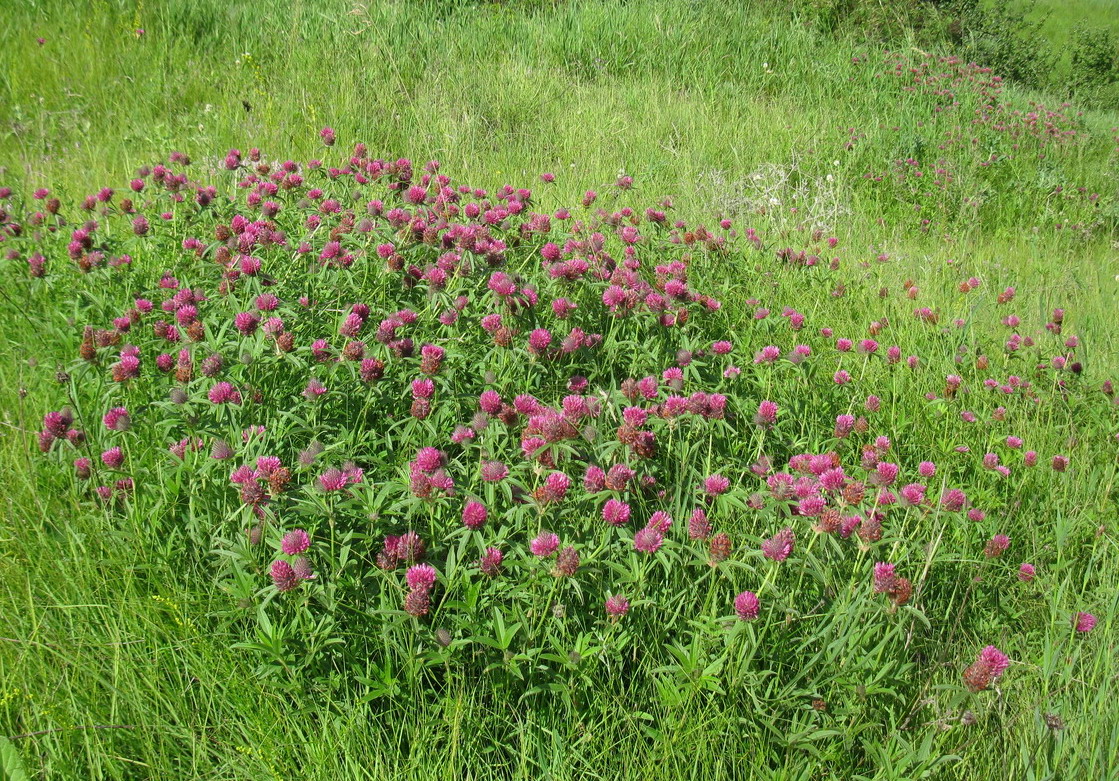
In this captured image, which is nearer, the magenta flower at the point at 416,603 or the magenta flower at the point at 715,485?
the magenta flower at the point at 416,603

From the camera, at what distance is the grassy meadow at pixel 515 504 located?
5.83ft

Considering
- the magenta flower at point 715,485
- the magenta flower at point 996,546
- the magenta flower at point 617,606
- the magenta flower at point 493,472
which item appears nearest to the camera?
the magenta flower at point 617,606

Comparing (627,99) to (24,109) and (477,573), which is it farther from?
(477,573)

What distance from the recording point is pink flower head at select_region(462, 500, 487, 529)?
71.9 inches

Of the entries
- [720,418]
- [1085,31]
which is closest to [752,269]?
[720,418]

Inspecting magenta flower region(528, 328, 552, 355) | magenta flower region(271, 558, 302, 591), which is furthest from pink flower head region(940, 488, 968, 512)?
magenta flower region(271, 558, 302, 591)

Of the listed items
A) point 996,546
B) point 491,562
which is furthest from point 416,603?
point 996,546

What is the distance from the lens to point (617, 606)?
1798mm

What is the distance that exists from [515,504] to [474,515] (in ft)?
0.63

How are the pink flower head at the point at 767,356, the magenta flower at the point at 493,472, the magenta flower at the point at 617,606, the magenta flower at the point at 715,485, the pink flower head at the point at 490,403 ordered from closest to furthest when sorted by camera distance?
the magenta flower at the point at 617,606
the magenta flower at the point at 493,472
the magenta flower at the point at 715,485
the pink flower head at the point at 490,403
the pink flower head at the point at 767,356

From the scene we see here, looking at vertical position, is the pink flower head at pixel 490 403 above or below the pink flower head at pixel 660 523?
above

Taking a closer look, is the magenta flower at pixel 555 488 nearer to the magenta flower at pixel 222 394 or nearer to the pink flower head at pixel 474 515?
the pink flower head at pixel 474 515

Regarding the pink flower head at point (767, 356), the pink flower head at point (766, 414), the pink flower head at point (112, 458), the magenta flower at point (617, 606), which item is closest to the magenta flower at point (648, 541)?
the magenta flower at point (617, 606)

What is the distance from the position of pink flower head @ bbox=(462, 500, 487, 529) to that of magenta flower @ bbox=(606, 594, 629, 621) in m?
0.37
